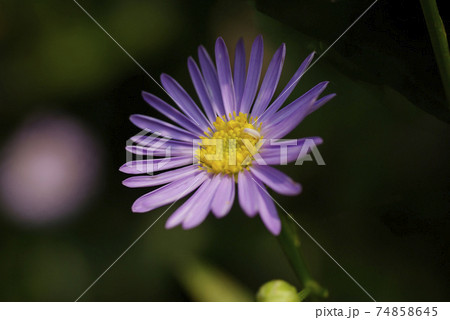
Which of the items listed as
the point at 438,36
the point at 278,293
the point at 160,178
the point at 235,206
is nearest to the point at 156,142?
the point at 160,178

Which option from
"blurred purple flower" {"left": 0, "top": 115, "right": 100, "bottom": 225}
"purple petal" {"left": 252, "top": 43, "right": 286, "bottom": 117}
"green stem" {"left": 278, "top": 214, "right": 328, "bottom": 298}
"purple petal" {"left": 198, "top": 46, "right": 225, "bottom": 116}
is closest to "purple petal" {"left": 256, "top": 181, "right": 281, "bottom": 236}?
"green stem" {"left": 278, "top": 214, "right": 328, "bottom": 298}

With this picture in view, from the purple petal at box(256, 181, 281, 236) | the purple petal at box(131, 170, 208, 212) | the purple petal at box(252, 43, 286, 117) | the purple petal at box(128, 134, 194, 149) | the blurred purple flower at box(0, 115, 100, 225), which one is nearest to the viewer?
the purple petal at box(256, 181, 281, 236)

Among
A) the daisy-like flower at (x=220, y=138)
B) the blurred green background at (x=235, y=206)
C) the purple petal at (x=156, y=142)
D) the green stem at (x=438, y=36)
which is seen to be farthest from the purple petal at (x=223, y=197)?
the green stem at (x=438, y=36)

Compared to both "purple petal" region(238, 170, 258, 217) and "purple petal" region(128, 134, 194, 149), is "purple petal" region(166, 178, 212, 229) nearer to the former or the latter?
"purple petal" region(238, 170, 258, 217)

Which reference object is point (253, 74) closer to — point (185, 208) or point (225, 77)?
point (225, 77)

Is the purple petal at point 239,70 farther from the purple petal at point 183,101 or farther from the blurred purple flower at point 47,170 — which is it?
the blurred purple flower at point 47,170
